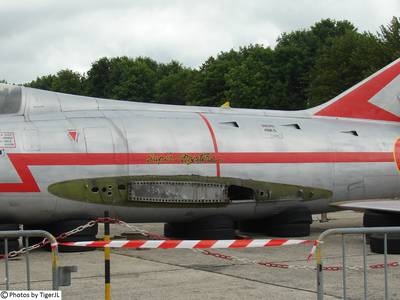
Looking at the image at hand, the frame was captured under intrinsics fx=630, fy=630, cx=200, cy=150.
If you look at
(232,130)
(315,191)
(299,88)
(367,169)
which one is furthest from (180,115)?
(299,88)

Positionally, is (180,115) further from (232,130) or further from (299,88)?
(299,88)

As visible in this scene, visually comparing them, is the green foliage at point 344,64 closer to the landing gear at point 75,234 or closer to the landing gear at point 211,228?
the landing gear at point 211,228

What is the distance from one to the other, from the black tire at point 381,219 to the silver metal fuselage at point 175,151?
118 cm

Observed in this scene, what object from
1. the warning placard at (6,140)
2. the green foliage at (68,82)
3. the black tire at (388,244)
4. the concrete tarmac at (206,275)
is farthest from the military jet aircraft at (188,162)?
the green foliage at (68,82)

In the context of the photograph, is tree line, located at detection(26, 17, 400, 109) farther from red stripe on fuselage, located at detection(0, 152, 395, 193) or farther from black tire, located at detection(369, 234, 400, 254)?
black tire, located at detection(369, 234, 400, 254)

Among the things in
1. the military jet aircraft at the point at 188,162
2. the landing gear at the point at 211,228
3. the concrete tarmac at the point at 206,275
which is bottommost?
the concrete tarmac at the point at 206,275

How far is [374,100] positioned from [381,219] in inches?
136

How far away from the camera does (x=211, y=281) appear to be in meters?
8.11

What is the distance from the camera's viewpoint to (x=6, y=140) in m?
10.6

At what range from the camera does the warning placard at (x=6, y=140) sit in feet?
34.8

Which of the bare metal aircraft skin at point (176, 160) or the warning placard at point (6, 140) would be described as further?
the bare metal aircraft skin at point (176, 160)

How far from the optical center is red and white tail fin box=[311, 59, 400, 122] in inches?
567

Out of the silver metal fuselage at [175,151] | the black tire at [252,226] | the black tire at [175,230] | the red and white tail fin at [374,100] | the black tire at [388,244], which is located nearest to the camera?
the black tire at [388,244]

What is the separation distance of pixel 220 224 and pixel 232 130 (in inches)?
74.4
